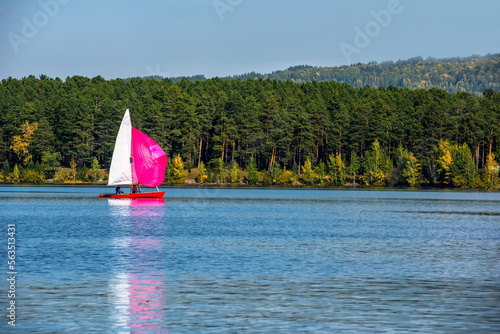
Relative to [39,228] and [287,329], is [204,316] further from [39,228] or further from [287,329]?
[39,228]

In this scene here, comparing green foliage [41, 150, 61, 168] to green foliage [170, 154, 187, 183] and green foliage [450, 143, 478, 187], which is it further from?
green foliage [450, 143, 478, 187]

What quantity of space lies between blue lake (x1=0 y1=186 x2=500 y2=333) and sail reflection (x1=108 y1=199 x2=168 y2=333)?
0.20 feet

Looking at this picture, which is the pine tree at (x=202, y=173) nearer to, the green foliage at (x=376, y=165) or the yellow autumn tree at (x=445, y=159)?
the green foliage at (x=376, y=165)

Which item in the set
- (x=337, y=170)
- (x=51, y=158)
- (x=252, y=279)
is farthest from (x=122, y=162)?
(x=337, y=170)

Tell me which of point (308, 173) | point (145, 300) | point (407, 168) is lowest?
point (145, 300)

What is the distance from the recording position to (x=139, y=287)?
100 feet

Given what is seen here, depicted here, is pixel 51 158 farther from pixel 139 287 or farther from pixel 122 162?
pixel 139 287

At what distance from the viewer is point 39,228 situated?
60.1 metres

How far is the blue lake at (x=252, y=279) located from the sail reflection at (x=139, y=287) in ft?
0.20

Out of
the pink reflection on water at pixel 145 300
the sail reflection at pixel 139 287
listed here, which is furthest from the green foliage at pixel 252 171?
the pink reflection on water at pixel 145 300

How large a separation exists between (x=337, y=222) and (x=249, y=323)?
49242 mm

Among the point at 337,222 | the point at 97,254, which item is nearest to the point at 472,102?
the point at 337,222

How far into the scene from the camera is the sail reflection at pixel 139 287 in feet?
77.7

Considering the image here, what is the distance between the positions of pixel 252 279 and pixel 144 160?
7622cm
